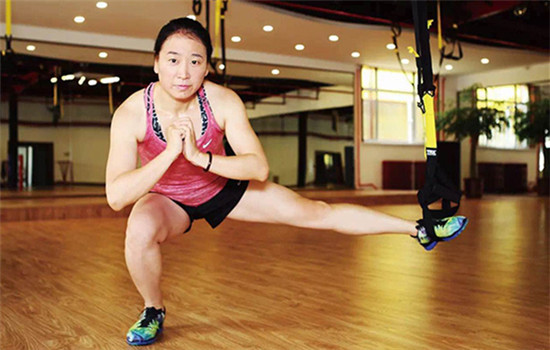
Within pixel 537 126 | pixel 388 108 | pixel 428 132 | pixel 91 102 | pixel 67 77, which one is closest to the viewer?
pixel 428 132

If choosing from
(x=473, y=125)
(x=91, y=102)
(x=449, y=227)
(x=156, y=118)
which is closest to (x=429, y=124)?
(x=449, y=227)

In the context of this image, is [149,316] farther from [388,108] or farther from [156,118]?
[388,108]

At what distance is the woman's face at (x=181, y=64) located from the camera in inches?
71.3

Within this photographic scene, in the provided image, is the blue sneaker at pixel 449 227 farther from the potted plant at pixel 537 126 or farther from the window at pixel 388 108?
the window at pixel 388 108

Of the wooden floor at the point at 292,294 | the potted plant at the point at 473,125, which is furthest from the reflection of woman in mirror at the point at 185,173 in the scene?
the potted plant at the point at 473,125

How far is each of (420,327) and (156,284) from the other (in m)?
0.88

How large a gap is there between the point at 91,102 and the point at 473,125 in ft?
21.5

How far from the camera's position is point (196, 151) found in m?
1.75

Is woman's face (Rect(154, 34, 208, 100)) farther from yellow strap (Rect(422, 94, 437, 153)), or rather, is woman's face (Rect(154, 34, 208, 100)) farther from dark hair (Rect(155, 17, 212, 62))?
yellow strap (Rect(422, 94, 437, 153))

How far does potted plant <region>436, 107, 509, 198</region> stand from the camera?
35.9 feet

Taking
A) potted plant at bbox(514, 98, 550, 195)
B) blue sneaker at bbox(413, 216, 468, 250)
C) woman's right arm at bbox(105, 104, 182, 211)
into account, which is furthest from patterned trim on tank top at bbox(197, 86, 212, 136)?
potted plant at bbox(514, 98, 550, 195)

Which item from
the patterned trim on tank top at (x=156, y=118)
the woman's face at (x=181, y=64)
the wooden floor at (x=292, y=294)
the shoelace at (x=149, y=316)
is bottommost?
the wooden floor at (x=292, y=294)

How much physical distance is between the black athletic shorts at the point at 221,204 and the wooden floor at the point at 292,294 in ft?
1.24

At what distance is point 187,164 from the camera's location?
195cm
